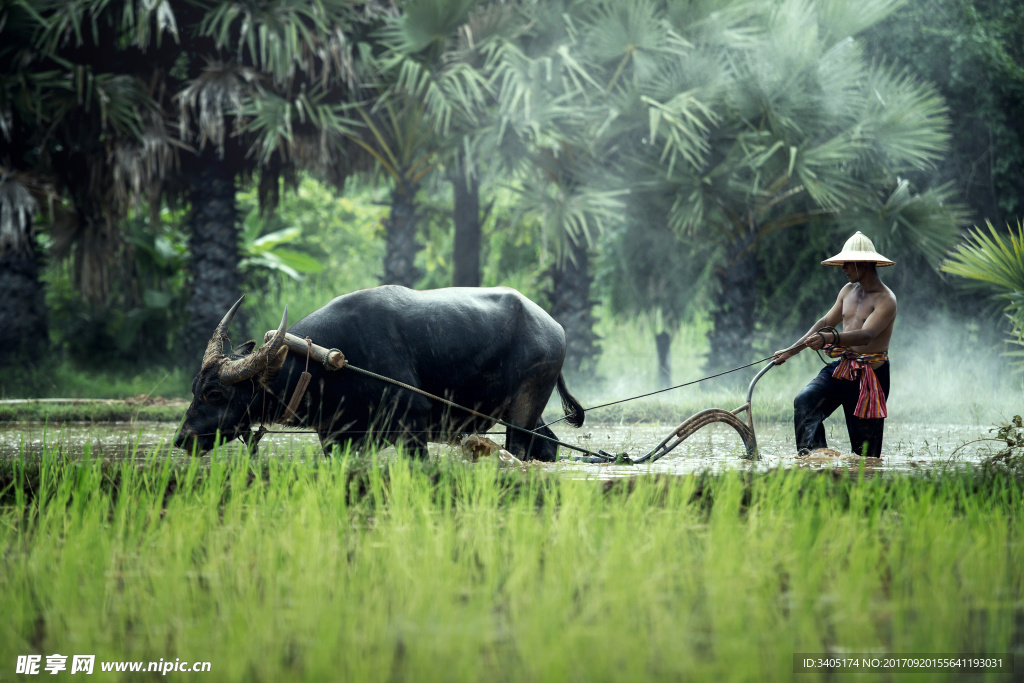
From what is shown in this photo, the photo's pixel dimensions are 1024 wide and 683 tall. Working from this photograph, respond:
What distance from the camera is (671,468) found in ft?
14.6

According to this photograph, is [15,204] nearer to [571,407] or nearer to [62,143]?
[62,143]

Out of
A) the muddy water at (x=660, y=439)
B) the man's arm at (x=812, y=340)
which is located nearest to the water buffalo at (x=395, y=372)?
the muddy water at (x=660, y=439)

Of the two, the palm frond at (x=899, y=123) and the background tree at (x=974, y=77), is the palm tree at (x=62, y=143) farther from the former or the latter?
the background tree at (x=974, y=77)

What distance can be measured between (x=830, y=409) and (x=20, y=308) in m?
8.34

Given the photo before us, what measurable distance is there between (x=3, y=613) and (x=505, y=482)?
1.95 m

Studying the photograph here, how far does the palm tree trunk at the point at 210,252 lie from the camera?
1056cm

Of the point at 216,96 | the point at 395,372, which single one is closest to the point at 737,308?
the point at 216,96

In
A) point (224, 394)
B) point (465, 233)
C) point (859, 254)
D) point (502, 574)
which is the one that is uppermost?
point (465, 233)

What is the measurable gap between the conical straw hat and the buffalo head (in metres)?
2.75

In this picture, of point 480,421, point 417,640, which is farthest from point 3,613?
point 480,421

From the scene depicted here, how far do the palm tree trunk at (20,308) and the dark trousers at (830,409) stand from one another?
805cm

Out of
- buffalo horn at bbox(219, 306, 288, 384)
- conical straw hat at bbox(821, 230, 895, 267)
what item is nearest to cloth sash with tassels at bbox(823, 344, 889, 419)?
conical straw hat at bbox(821, 230, 895, 267)

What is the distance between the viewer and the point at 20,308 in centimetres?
990

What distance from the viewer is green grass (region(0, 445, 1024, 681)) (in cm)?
212
